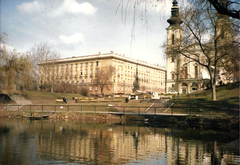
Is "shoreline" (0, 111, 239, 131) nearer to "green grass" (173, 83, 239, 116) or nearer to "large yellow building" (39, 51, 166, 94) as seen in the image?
"green grass" (173, 83, 239, 116)

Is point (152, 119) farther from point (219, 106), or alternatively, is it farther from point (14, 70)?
point (14, 70)

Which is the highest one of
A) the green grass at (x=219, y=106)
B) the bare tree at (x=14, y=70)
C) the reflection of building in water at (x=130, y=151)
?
the bare tree at (x=14, y=70)

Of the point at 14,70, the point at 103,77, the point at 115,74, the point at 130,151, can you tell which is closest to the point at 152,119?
the point at 130,151

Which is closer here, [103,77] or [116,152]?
[116,152]

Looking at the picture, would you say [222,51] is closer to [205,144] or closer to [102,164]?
[205,144]

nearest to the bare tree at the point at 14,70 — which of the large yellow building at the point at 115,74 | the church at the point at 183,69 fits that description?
the church at the point at 183,69

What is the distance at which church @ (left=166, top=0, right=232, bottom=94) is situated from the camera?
124ft

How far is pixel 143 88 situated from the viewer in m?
105

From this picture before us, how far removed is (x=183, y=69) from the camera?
131ft

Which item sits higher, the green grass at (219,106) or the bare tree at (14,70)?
the bare tree at (14,70)

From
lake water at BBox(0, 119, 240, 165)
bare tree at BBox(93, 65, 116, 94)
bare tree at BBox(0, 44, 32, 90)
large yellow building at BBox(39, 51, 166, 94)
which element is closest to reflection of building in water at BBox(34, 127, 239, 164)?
lake water at BBox(0, 119, 240, 165)

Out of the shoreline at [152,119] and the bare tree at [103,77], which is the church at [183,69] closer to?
the shoreline at [152,119]

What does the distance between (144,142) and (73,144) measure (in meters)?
4.14

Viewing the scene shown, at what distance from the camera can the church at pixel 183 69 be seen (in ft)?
124
